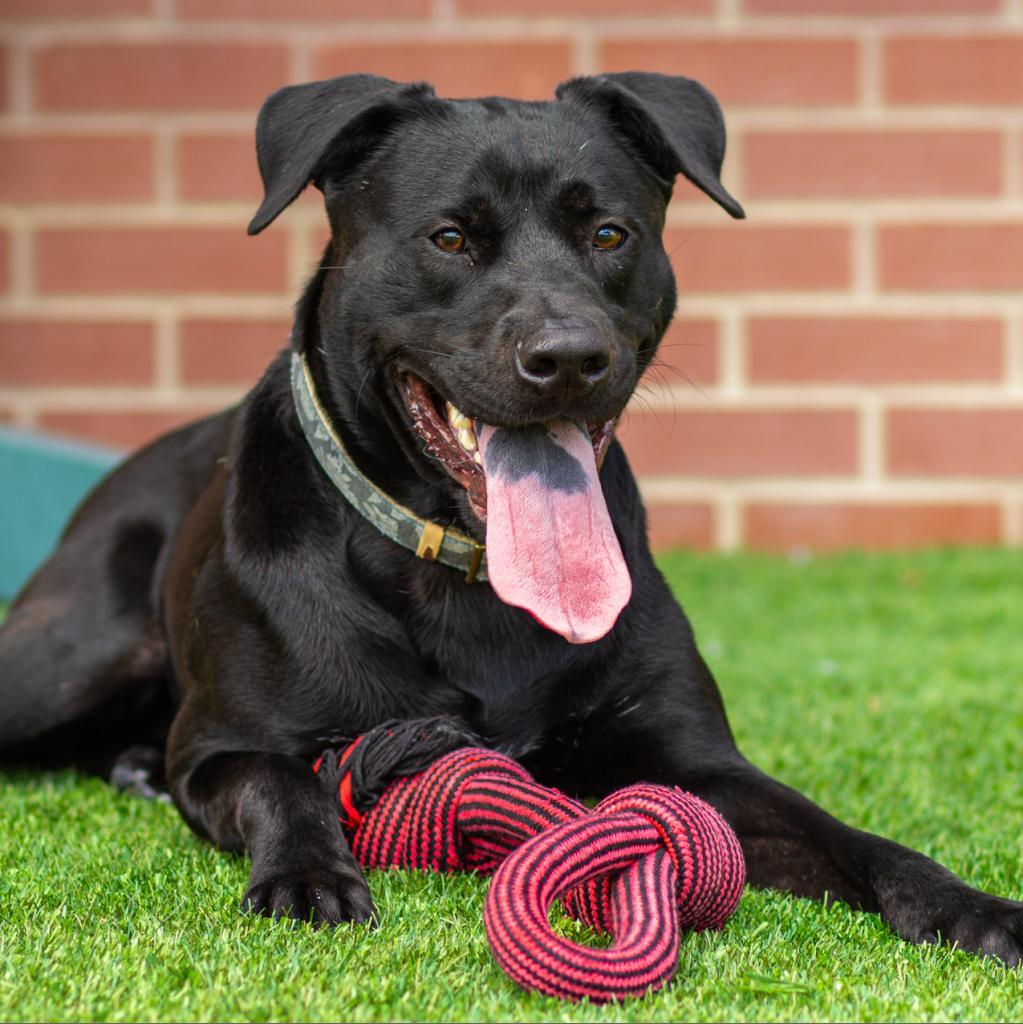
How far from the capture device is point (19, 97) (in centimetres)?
578

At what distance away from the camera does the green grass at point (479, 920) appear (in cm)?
169

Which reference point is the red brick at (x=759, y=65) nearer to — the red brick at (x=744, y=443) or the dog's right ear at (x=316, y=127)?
the red brick at (x=744, y=443)

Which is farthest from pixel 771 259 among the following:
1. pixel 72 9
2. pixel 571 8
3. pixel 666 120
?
pixel 666 120

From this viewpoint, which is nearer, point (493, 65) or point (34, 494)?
point (34, 494)

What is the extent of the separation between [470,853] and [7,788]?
114 centimetres

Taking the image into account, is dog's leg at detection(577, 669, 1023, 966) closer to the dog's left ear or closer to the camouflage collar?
the camouflage collar

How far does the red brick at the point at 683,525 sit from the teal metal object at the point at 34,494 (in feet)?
6.45

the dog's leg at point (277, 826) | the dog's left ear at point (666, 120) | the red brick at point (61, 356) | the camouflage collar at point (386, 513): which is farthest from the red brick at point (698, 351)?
the dog's leg at point (277, 826)

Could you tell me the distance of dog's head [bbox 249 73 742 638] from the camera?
2369 mm

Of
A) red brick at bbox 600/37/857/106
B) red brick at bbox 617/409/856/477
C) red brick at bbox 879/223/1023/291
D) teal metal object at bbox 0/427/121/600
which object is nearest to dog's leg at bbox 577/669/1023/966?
teal metal object at bbox 0/427/121/600

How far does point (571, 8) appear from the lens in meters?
5.69

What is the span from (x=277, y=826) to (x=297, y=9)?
4.19 metres

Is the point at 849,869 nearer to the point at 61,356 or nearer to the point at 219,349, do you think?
the point at 219,349

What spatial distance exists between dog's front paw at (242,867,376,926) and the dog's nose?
0.75 metres
